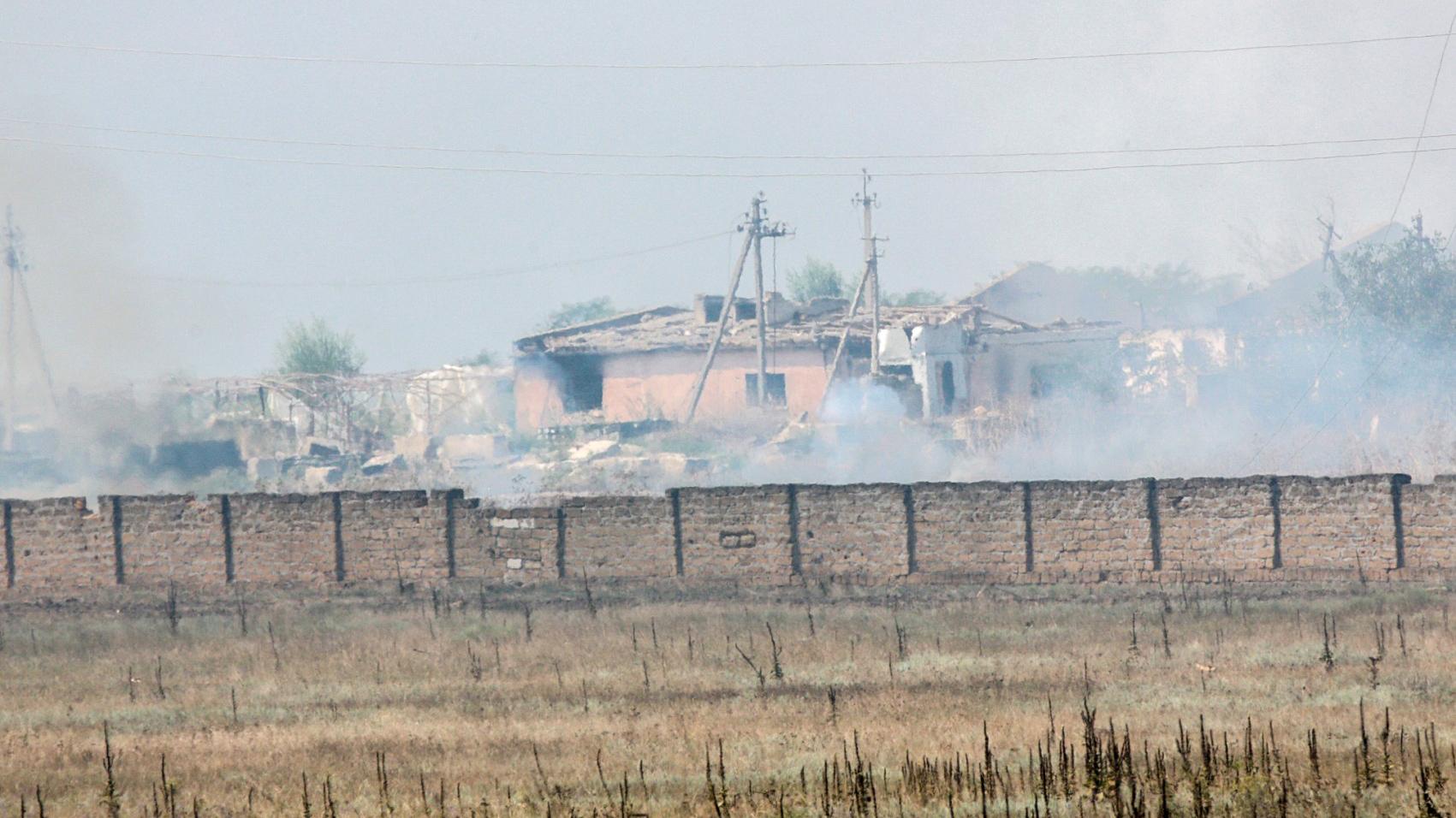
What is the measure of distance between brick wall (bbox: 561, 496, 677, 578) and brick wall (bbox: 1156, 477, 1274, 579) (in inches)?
243

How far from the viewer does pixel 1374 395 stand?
39688 mm

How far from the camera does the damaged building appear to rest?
47219 millimetres

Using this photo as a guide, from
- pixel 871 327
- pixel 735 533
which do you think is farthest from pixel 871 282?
pixel 735 533

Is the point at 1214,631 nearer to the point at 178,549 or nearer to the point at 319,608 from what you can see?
the point at 319,608

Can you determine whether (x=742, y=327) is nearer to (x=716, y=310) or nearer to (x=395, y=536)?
(x=716, y=310)

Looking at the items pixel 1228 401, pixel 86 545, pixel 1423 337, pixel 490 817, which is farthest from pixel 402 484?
pixel 490 817

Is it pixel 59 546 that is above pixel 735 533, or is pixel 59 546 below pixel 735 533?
above

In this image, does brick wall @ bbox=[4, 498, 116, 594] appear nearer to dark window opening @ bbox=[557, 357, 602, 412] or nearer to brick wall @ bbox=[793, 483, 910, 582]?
brick wall @ bbox=[793, 483, 910, 582]

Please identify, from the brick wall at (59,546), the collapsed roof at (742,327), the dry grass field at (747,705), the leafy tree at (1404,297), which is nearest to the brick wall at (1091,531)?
the dry grass field at (747,705)

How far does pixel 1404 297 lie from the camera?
41406 mm

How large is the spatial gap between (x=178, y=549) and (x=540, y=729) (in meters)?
11.3

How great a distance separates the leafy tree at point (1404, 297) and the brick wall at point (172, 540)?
31.0 metres

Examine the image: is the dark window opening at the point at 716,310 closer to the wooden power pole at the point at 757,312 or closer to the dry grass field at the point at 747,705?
the wooden power pole at the point at 757,312

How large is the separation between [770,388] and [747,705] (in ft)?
118
